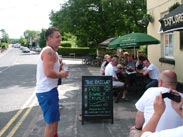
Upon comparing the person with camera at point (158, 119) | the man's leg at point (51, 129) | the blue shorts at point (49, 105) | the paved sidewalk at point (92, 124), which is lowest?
the paved sidewalk at point (92, 124)

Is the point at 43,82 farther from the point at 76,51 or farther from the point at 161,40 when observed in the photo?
the point at 76,51

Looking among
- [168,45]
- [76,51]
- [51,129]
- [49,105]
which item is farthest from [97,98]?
[76,51]

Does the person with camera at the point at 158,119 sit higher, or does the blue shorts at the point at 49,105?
the person with camera at the point at 158,119

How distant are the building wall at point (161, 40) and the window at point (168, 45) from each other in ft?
0.93

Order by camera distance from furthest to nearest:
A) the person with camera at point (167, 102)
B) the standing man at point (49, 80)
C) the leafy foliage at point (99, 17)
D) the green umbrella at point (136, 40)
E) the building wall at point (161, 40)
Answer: the leafy foliage at point (99, 17)
the building wall at point (161, 40)
the green umbrella at point (136, 40)
the standing man at point (49, 80)
the person with camera at point (167, 102)

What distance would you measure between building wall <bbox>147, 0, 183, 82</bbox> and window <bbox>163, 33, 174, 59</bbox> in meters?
0.28

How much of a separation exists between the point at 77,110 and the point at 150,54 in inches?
314

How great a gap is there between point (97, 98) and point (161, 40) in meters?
7.82

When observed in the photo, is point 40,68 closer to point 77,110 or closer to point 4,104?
point 77,110

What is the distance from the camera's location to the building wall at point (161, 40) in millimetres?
12555

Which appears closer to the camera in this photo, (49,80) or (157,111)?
(157,111)

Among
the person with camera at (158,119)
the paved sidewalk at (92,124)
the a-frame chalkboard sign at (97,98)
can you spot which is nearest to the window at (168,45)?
the paved sidewalk at (92,124)

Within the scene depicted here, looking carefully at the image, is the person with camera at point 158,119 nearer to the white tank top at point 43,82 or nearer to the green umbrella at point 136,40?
the white tank top at point 43,82

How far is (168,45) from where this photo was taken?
563 inches
